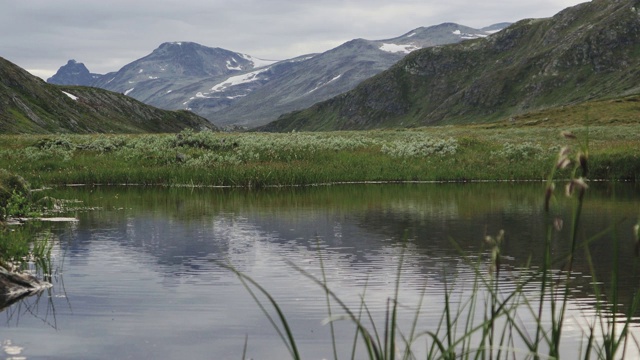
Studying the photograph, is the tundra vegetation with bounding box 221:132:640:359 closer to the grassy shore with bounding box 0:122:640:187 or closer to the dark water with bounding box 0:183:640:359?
the dark water with bounding box 0:183:640:359

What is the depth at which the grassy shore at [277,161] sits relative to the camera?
54.2 metres

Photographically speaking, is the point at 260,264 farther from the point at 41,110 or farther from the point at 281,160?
the point at 41,110

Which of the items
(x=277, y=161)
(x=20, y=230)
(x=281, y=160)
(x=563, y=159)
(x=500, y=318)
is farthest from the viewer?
(x=281, y=160)

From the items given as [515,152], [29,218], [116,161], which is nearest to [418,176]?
[515,152]

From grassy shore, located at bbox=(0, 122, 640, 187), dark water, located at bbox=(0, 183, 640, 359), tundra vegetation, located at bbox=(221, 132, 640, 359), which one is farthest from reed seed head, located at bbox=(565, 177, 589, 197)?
grassy shore, located at bbox=(0, 122, 640, 187)

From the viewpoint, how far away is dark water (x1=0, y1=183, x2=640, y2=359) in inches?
559

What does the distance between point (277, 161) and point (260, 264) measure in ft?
121

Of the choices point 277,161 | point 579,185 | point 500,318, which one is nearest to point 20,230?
point 500,318

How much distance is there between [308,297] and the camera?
1767 cm

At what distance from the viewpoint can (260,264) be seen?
22.4 meters

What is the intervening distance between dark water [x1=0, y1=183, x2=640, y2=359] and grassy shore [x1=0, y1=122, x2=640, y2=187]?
33.8 feet

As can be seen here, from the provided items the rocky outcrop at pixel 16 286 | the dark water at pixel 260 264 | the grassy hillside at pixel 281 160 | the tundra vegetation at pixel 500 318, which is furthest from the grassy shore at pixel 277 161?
the rocky outcrop at pixel 16 286

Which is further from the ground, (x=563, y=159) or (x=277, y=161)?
(x=563, y=159)

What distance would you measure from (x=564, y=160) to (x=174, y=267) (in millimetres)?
17624
